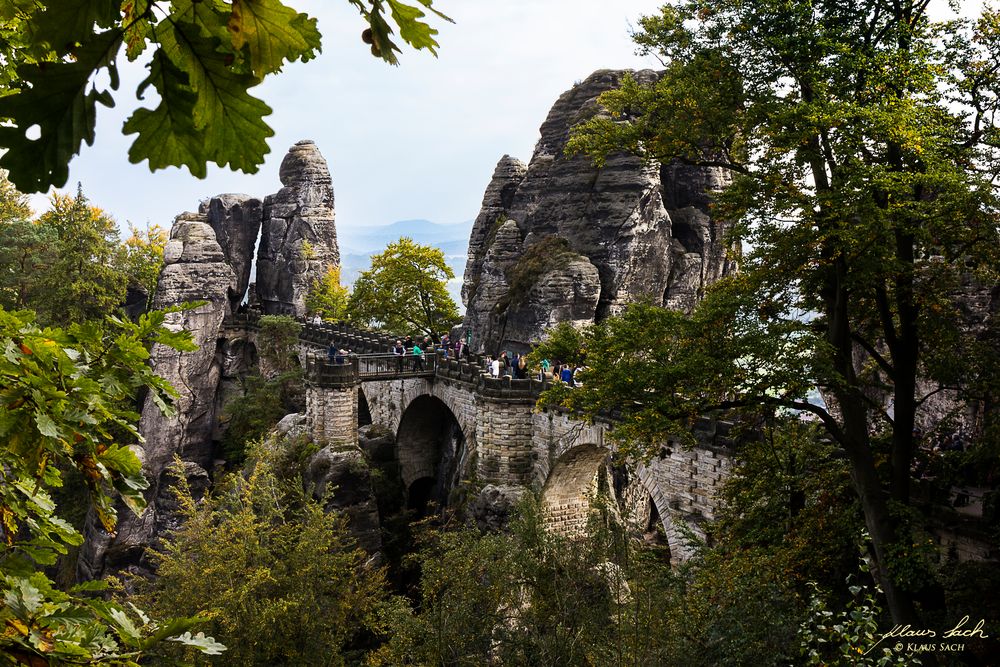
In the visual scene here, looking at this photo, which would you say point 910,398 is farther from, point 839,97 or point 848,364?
point 839,97

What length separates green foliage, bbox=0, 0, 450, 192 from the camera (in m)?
0.96

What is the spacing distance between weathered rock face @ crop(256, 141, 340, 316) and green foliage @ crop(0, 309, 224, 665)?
45.5m

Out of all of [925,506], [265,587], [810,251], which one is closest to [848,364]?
[810,251]

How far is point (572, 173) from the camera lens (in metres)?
33.8

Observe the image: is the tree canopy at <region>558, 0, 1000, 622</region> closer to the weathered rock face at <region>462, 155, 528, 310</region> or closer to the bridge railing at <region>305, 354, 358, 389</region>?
the bridge railing at <region>305, 354, 358, 389</region>

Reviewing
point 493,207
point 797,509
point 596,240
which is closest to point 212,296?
point 493,207

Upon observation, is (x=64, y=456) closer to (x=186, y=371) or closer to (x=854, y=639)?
(x=854, y=639)

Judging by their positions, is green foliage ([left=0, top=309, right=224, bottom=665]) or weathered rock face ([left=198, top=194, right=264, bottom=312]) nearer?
green foliage ([left=0, top=309, right=224, bottom=665])

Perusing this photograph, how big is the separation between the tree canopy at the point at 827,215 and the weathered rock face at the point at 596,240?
16.7m

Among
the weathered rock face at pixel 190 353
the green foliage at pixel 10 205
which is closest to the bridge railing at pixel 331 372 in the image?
the weathered rock face at pixel 190 353

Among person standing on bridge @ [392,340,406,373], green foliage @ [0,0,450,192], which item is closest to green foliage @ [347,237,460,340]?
person standing on bridge @ [392,340,406,373]

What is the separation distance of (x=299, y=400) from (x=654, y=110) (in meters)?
28.8

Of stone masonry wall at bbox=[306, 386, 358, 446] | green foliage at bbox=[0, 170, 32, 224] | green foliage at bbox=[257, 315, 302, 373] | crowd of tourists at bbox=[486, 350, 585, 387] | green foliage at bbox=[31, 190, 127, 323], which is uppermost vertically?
green foliage at bbox=[0, 170, 32, 224]

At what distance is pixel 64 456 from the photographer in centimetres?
227
